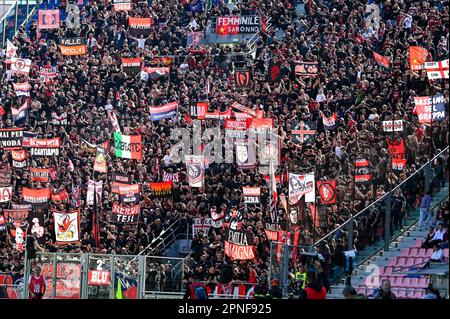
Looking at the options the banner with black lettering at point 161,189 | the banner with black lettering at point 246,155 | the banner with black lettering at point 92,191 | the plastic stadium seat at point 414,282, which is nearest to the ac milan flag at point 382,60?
the banner with black lettering at point 246,155

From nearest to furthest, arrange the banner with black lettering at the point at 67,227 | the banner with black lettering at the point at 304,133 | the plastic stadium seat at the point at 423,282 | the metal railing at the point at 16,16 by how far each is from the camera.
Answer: the plastic stadium seat at the point at 423,282, the banner with black lettering at the point at 67,227, the banner with black lettering at the point at 304,133, the metal railing at the point at 16,16

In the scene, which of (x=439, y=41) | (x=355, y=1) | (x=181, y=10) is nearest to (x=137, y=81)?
(x=181, y=10)

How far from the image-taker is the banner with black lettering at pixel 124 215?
38500 mm

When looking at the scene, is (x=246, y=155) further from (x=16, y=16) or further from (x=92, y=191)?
(x=16, y=16)

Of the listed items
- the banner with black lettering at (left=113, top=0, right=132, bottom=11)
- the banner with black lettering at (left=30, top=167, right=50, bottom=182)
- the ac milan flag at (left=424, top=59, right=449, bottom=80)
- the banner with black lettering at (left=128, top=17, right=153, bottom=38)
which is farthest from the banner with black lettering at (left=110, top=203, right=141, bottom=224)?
the banner with black lettering at (left=113, top=0, right=132, bottom=11)

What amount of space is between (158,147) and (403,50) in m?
8.09

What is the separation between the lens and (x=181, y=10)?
49719mm

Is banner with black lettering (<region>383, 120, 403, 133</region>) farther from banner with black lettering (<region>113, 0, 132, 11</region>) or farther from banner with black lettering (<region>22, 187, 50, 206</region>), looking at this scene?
banner with black lettering (<region>113, 0, 132, 11</region>)

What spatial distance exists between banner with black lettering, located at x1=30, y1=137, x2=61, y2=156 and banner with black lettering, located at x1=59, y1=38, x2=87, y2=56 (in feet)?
21.2

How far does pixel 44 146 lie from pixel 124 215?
6.26 m

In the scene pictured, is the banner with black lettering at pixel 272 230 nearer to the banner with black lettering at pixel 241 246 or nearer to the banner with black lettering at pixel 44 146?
the banner with black lettering at pixel 241 246

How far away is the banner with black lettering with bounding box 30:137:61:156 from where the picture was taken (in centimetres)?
4347

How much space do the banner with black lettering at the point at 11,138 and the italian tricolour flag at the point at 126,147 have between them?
4.16m

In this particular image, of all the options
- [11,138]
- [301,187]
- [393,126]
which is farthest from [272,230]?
[11,138]
